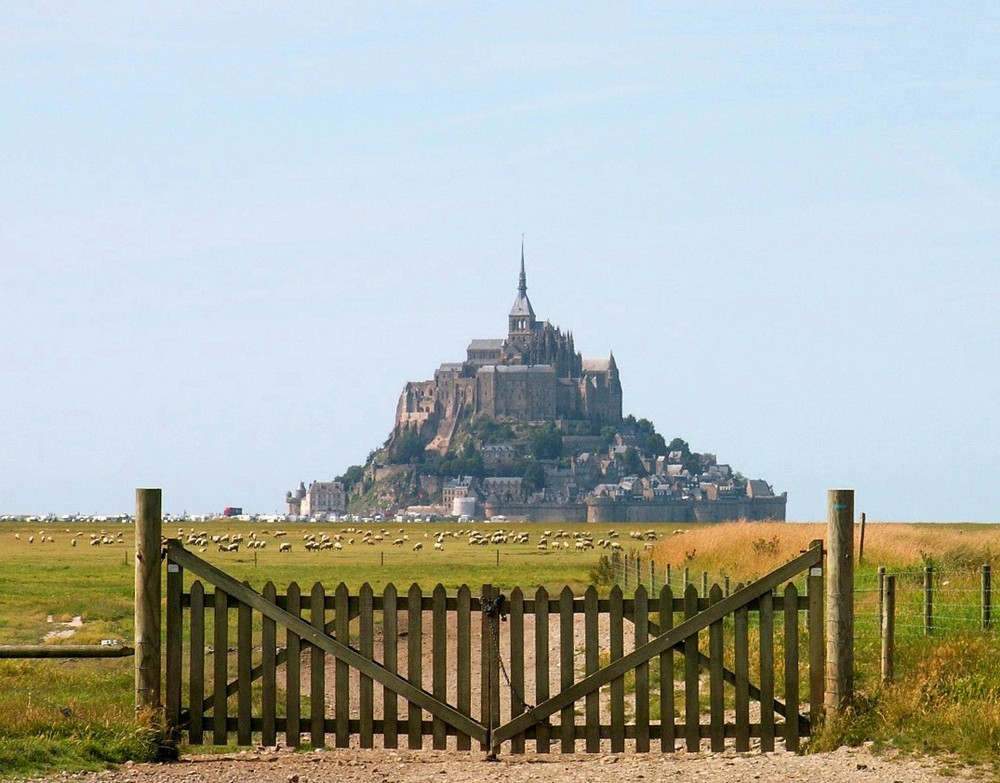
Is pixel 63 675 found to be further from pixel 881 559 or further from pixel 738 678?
pixel 881 559

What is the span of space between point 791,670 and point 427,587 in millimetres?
37850

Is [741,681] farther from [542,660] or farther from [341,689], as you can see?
[341,689]

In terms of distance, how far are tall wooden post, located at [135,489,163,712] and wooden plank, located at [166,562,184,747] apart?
115 millimetres

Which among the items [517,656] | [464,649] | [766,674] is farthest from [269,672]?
A: [766,674]

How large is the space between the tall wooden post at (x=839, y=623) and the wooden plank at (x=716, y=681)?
945mm

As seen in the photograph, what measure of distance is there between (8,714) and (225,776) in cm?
211

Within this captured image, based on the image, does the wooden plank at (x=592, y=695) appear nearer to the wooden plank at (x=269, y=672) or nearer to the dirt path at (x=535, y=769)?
the dirt path at (x=535, y=769)

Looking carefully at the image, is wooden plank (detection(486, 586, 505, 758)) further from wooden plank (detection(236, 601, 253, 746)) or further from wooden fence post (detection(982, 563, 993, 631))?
wooden fence post (detection(982, 563, 993, 631))

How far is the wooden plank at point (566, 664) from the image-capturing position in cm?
1182

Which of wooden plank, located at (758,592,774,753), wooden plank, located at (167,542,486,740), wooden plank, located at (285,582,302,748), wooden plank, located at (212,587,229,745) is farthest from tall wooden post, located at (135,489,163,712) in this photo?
wooden plank, located at (758,592,774,753)

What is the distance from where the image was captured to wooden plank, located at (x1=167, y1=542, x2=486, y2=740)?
11992 millimetres

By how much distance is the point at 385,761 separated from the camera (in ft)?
40.4

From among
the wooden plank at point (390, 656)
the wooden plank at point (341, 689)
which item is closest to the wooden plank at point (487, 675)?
the wooden plank at point (390, 656)

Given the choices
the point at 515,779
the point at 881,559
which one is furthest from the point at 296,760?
the point at 881,559
